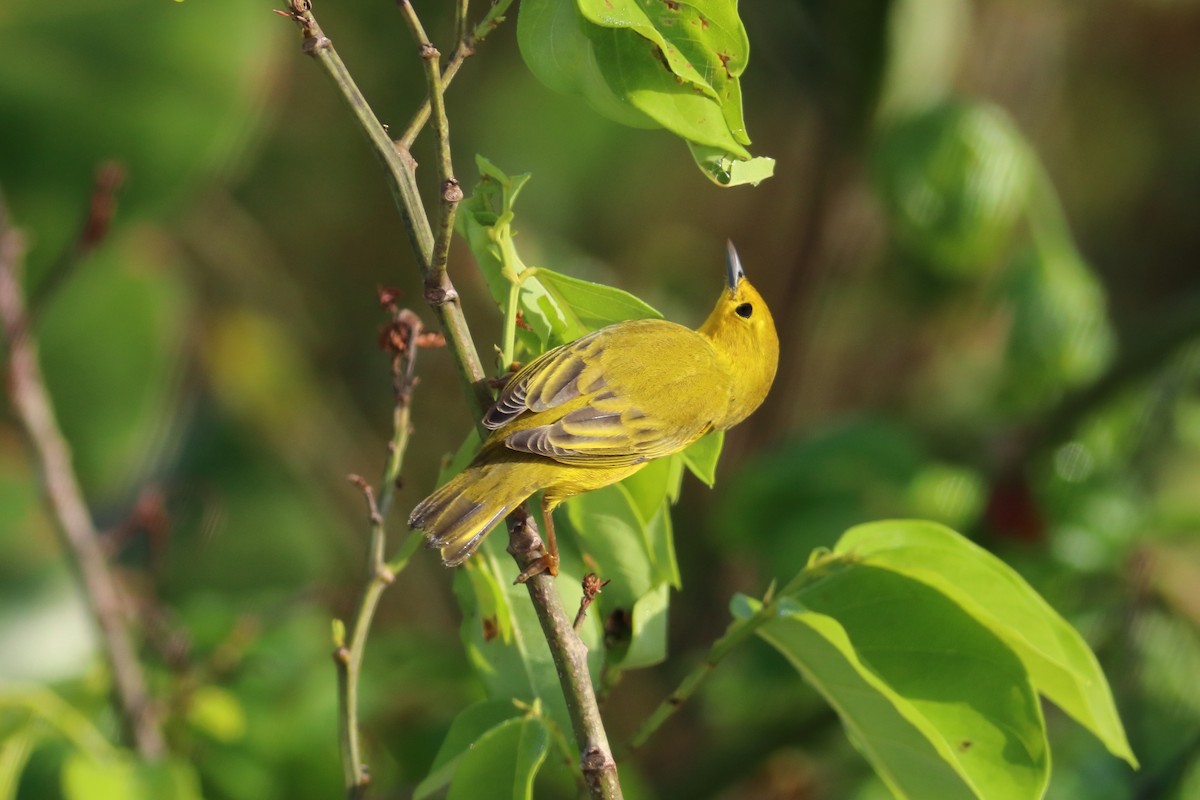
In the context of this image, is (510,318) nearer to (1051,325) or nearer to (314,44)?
(314,44)

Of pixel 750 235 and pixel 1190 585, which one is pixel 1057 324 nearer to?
pixel 1190 585

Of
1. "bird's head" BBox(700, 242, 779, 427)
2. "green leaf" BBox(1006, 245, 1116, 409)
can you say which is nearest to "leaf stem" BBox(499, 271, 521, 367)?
"bird's head" BBox(700, 242, 779, 427)

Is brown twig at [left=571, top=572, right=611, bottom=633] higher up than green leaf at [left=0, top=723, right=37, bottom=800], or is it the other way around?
brown twig at [left=571, top=572, right=611, bottom=633]

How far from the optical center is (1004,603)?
42.3 inches

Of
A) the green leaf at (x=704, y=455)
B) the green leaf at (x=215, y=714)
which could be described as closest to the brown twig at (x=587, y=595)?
the green leaf at (x=704, y=455)

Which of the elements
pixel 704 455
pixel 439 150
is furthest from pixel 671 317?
pixel 439 150

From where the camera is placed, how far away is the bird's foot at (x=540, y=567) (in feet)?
3.46

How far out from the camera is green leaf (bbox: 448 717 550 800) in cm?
104

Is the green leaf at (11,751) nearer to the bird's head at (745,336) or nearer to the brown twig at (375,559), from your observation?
the brown twig at (375,559)

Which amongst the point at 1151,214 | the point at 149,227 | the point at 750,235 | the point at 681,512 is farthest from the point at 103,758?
the point at 1151,214

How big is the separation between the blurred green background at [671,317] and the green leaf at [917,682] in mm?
859

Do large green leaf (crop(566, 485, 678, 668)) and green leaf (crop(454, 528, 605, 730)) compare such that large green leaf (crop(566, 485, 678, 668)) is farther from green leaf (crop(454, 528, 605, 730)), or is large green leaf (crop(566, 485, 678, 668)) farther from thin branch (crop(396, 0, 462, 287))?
thin branch (crop(396, 0, 462, 287))

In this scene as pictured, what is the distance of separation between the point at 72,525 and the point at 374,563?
947 millimetres

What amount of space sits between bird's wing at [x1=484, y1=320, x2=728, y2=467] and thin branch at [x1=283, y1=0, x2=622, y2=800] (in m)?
0.17
